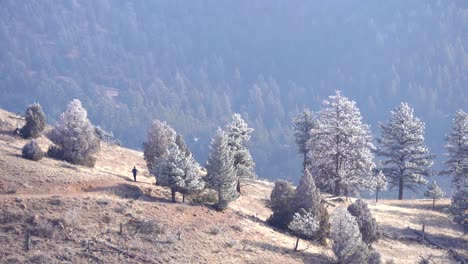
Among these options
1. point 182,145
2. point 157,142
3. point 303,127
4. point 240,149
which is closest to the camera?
point 182,145

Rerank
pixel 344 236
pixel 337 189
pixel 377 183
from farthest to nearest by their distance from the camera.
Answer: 1. pixel 377 183
2. pixel 337 189
3. pixel 344 236

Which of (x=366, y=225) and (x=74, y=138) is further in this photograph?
(x=74, y=138)

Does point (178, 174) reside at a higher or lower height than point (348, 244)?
higher

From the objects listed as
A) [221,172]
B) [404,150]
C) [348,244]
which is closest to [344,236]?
[348,244]

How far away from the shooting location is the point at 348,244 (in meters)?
33.6

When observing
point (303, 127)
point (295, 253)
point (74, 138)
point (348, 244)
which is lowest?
point (295, 253)

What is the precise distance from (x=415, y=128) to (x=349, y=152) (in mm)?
14996

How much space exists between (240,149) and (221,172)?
8.35m

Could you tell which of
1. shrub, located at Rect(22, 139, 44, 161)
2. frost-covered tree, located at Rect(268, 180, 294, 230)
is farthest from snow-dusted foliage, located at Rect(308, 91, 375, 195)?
shrub, located at Rect(22, 139, 44, 161)

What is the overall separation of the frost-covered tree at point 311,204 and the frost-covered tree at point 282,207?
0.82 meters

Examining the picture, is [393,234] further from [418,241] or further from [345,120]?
[345,120]

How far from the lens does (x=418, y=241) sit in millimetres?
43875

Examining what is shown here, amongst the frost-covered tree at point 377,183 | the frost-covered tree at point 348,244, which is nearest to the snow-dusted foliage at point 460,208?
the frost-covered tree at point 377,183

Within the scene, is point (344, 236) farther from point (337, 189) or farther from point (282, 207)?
point (337, 189)
